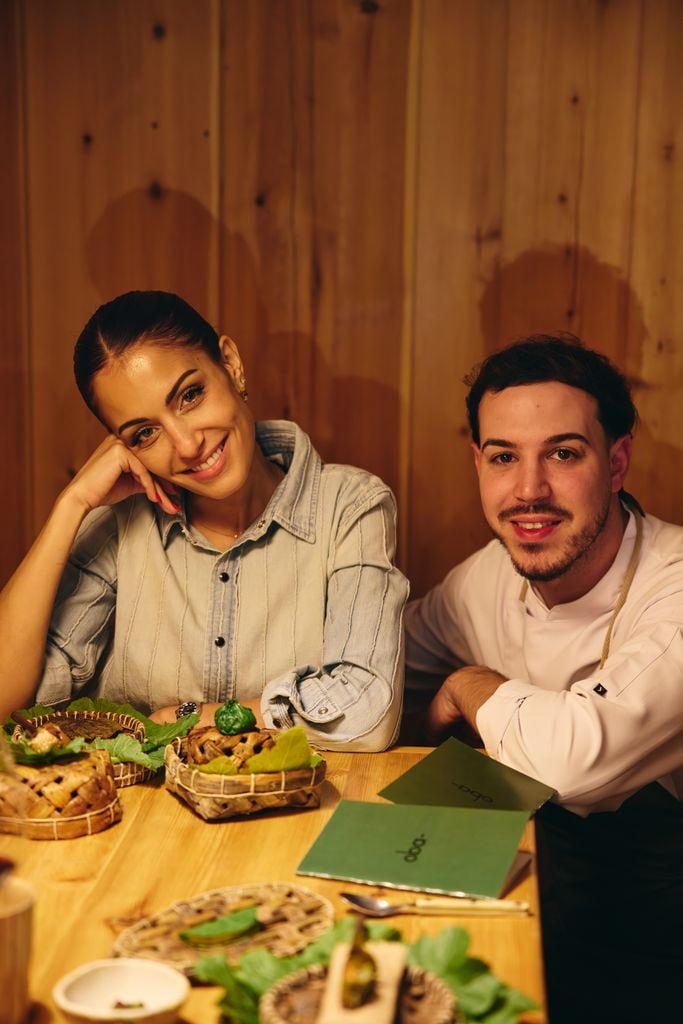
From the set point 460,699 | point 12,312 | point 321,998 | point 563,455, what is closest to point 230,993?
A: point 321,998

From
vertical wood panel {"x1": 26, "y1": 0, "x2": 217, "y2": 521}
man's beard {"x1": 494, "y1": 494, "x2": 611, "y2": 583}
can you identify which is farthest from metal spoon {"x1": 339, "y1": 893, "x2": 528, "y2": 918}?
vertical wood panel {"x1": 26, "y1": 0, "x2": 217, "y2": 521}

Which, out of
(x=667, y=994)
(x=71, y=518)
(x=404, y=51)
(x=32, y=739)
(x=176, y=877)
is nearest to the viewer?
(x=176, y=877)

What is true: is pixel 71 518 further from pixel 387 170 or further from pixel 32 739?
pixel 387 170

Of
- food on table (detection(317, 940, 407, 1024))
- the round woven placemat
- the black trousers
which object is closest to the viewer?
food on table (detection(317, 940, 407, 1024))

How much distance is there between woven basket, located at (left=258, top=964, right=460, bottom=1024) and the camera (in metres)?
0.94

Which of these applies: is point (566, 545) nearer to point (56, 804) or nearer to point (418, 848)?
point (418, 848)

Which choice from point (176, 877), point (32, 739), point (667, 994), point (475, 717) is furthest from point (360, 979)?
point (667, 994)

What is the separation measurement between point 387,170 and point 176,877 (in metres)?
1.95

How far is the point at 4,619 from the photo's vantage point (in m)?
2.01

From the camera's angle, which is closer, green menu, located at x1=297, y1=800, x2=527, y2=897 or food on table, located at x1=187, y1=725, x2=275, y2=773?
green menu, located at x1=297, y1=800, x2=527, y2=897

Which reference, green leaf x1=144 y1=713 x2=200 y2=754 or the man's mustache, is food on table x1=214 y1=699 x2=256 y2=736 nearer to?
green leaf x1=144 y1=713 x2=200 y2=754

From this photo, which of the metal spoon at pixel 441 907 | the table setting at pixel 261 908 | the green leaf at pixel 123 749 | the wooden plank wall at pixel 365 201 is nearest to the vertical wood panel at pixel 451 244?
the wooden plank wall at pixel 365 201

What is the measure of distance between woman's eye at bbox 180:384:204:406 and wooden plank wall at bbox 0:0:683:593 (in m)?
0.85

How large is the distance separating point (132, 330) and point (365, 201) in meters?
1.01
